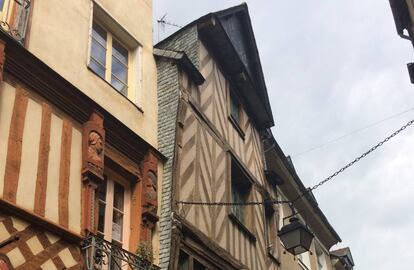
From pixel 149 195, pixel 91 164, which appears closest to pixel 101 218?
pixel 91 164

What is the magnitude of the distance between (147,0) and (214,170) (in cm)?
293

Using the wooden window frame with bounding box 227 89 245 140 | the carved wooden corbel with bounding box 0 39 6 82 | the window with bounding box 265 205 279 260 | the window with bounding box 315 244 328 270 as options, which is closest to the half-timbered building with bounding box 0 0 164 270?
the carved wooden corbel with bounding box 0 39 6 82

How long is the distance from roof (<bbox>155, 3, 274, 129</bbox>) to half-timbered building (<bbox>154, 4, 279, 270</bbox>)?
0.02 meters

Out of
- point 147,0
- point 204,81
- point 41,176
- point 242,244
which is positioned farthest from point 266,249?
point 41,176

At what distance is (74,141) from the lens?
621 cm

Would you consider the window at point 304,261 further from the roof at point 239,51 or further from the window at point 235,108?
the window at point 235,108

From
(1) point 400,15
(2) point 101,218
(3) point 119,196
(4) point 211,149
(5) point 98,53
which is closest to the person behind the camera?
(2) point 101,218

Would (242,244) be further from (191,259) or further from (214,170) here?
(191,259)

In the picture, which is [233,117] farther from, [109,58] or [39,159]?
[39,159]

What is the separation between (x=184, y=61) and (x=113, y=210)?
3058 millimetres

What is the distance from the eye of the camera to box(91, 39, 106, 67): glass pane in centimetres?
738

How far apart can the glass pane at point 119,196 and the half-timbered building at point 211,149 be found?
64 centimetres

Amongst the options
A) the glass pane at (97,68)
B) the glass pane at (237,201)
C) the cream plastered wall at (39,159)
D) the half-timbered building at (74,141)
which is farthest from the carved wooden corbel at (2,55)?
the glass pane at (237,201)

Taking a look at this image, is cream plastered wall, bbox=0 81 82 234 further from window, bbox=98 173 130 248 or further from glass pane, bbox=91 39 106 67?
glass pane, bbox=91 39 106 67
